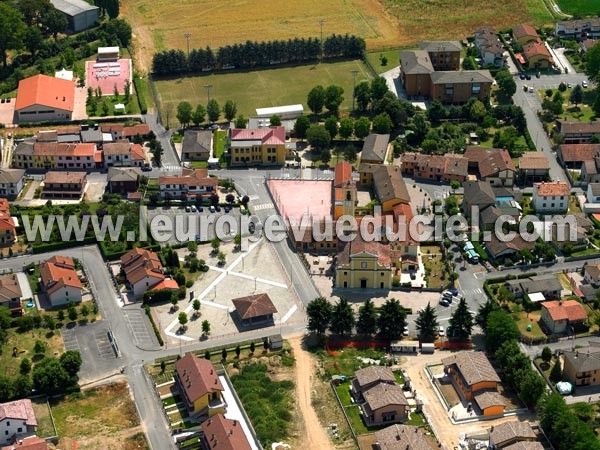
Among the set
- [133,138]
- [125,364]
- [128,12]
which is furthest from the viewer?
[128,12]

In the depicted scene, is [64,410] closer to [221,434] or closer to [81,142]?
[221,434]

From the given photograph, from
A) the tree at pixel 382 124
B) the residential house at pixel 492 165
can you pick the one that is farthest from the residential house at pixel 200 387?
the tree at pixel 382 124

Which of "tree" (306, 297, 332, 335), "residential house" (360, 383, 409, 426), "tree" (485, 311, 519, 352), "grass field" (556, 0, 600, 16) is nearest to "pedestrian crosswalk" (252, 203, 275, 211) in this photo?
"tree" (306, 297, 332, 335)

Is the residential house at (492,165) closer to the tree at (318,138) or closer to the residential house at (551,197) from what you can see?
the residential house at (551,197)

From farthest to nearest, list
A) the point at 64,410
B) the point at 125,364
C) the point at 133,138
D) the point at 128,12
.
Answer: the point at 128,12 → the point at 133,138 → the point at 125,364 → the point at 64,410

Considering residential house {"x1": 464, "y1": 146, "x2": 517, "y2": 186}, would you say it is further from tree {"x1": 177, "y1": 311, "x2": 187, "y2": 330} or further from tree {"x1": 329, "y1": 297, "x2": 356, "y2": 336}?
tree {"x1": 177, "y1": 311, "x2": 187, "y2": 330}

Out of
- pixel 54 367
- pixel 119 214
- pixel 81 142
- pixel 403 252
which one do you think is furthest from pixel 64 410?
pixel 81 142

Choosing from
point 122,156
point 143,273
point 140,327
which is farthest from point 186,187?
point 140,327
